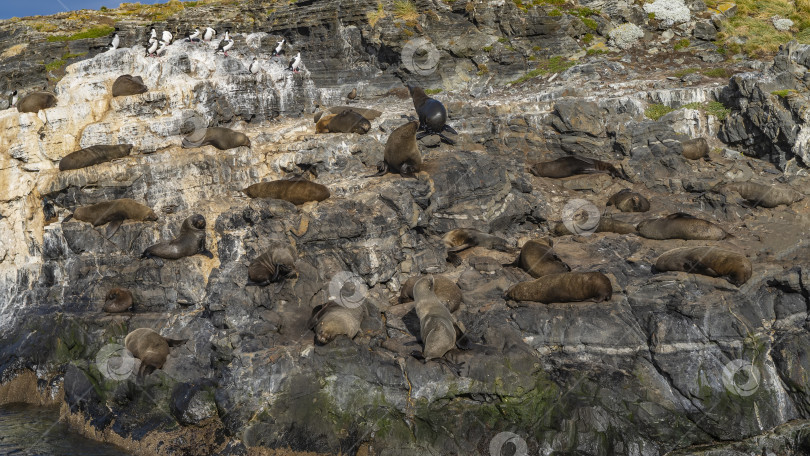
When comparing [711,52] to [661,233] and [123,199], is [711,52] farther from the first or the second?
[123,199]

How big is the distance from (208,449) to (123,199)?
286 inches

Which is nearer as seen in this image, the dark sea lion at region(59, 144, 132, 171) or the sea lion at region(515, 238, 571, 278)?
the sea lion at region(515, 238, 571, 278)

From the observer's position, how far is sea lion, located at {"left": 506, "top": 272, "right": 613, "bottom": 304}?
1074 centimetres

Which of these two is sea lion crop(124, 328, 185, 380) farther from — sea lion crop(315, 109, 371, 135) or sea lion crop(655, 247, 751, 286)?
sea lion crop(655, 247, 751, 286)

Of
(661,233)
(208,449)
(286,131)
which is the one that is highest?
(286,131)

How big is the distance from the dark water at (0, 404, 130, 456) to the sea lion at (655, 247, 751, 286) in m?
10.3

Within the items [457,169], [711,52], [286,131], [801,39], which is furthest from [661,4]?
[286,131]

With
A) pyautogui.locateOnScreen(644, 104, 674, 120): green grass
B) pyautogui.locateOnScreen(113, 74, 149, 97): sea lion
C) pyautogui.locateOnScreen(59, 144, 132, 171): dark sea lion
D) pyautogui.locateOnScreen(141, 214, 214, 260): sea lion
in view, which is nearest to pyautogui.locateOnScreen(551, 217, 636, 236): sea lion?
pyautogui.locateOnScreen(644, 104, 674, 120): green grass

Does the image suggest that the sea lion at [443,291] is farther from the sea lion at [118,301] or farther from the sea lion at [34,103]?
the sea lion at [34,103]

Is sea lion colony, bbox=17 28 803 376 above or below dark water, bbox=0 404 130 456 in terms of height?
above

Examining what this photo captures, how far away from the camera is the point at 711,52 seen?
67.7 feet

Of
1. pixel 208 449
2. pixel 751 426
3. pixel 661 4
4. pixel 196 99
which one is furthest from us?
pixel 661 4

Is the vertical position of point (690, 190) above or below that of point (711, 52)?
below

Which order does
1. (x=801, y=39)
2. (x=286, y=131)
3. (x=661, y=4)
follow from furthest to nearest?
(x=661, y=4), (x=801, y=39), (x=286, y=131)
